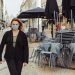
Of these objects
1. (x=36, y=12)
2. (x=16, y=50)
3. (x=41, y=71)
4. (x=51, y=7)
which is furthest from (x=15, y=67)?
(x=36, y=12)

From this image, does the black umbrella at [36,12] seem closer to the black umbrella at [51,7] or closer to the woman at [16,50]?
the black umbrella at [51,7]

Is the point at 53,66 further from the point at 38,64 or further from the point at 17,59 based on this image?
the point at 17,59

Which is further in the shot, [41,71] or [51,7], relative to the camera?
[51,7]

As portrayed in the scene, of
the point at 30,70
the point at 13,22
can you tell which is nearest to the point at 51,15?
the point at 30,70

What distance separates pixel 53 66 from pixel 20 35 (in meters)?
4.57

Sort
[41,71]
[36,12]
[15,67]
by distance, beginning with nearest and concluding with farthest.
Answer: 1. [15,67]
2. [41,71]
3. [36,12]

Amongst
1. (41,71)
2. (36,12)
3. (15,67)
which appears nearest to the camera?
(15,67)

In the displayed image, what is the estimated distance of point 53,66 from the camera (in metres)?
11.4

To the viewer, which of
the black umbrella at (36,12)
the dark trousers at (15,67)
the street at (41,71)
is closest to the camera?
the dark trousers at (15,67)

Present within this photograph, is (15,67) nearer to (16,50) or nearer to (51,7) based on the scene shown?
(16,50)

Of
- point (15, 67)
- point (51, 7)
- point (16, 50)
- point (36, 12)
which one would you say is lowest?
point (15, 67)

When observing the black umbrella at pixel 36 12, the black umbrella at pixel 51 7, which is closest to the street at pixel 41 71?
the black umbrella at pixel 51 7

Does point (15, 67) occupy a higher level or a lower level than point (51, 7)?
lower

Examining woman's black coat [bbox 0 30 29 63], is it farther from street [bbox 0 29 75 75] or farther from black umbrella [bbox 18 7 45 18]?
black umbrella [bbox 18 7 45 18]
